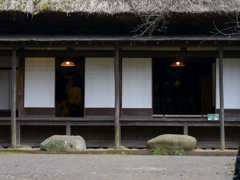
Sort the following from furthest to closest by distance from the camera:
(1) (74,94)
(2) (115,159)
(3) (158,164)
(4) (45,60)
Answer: (1) (74,94) → (4) (45,60) → (2) (115,159) → (3) (158,164)

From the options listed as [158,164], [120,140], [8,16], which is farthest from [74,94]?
[158,164]

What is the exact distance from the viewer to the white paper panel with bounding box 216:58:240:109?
10172mm

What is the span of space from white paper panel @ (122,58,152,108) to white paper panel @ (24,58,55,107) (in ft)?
8.10

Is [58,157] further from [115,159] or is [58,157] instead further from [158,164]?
[158,164]

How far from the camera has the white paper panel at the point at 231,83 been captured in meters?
10.2

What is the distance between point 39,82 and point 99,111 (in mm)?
2270

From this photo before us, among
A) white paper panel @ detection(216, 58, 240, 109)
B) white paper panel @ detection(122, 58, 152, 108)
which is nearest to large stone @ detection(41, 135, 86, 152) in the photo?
white paper panel @ detection(122, 58, 152, 108)

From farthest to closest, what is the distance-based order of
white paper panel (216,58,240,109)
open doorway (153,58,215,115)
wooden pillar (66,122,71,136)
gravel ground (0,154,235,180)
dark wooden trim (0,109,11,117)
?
1. open doorway (153,58,215,115)
2. dark wooden trim (0,109,11,117)
3. white paper panel (216,58,240,109)
4. wooden pillar (66,122,71,136)
5. gravel ground (0,154,235,180)

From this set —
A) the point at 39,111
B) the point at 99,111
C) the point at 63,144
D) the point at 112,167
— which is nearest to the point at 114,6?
the point at 99,111

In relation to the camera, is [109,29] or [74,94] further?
[74,94]

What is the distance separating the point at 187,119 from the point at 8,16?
21.7 feet

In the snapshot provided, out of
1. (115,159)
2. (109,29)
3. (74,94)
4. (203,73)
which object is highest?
(109,29)

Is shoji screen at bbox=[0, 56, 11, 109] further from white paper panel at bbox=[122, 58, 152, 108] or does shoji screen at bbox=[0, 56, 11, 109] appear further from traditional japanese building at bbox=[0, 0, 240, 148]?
white paper panel at bbox=[122, 58, 152, 108]

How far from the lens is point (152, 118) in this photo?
399 inches
